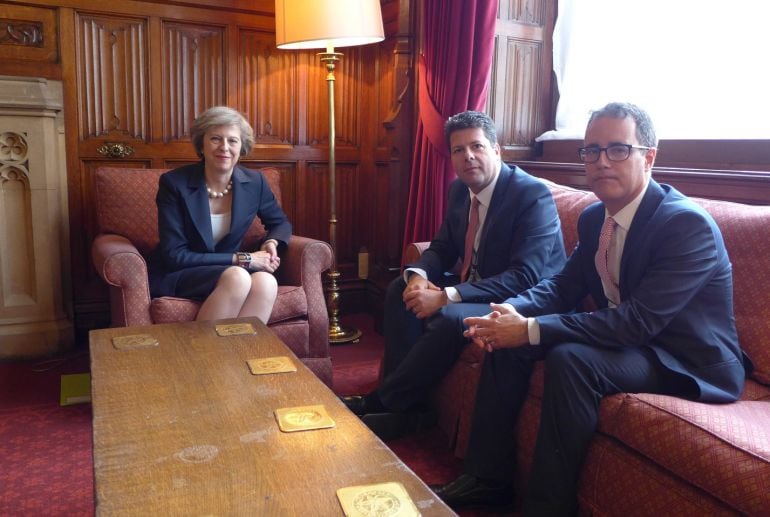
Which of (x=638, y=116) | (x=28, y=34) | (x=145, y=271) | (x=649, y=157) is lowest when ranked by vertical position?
(x=145, y=271)

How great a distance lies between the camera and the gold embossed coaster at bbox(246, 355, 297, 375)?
1649 mm

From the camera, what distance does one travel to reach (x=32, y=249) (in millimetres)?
3072

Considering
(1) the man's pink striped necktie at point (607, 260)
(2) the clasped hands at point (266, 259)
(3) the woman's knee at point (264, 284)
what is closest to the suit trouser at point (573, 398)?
(1) the man's pink striped necktie at point (607, 260)

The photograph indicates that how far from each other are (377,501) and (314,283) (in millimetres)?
1723

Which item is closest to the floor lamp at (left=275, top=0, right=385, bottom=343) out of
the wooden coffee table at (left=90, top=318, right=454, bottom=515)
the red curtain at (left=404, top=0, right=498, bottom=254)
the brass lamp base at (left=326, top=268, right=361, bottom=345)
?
the red curtain at (left=404, top=0, right=498, bottom=254)

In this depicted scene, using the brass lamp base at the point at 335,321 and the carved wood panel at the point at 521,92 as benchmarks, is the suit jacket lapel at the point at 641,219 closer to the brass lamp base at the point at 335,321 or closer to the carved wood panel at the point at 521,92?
the carved wood panel at the point at 521,92

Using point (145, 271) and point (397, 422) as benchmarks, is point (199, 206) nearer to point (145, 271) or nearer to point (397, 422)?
point (145, 271)

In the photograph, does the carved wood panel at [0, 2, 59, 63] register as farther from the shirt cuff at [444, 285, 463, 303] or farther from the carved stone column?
the shirt cuff at [444, 285, 463, 303]

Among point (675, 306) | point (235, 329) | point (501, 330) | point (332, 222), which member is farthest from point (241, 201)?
point (675, 306)

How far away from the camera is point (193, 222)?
8.80ft

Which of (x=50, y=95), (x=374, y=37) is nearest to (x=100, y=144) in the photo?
(x=50, y=95)

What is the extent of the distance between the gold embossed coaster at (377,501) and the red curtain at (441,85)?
86.9 inches

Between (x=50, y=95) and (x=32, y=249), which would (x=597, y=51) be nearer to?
(x=50, y=95)

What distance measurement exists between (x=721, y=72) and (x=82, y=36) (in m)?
2.86
